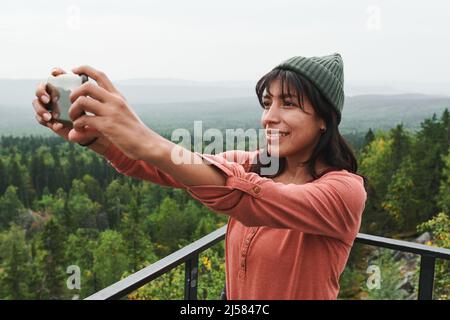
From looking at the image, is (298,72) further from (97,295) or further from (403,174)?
(403,174)

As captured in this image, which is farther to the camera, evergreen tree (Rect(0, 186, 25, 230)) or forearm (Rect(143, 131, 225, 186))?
evergreen tree (Rect(0, 186, 25, 230))

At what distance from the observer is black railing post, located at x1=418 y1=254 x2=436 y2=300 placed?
5.58ft

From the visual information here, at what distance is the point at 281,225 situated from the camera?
0.87m

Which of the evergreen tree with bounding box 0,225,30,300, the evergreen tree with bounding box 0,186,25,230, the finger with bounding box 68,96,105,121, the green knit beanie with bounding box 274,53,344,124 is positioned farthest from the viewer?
the evergreen tree with bounding box 0,186,25,230

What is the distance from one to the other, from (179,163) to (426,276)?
4.36ft

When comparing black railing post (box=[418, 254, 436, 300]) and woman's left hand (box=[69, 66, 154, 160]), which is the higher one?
woman's left hand (box=[69, 66, 154, 160])

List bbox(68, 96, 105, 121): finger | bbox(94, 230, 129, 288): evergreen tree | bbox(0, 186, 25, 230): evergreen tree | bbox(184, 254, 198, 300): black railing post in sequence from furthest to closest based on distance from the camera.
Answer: bbox(0, 186, 25, 230): evergreen tree, bbox(94, 230, 129, 288): evergreen tree, bbox(184, 254, 198, 300): black railing post, bbox(68, 96, 105, 121): finger

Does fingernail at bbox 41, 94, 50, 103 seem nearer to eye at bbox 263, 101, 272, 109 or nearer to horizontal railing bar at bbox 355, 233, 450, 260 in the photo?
eye at bbox 263, 101, 272, 109

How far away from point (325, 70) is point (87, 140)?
547 mm

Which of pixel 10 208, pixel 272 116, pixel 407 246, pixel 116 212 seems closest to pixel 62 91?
pixel 272 116

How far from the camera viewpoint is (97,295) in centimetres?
112

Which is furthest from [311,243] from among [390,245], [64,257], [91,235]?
[91,235]

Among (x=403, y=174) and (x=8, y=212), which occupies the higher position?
(x=403, y=174)

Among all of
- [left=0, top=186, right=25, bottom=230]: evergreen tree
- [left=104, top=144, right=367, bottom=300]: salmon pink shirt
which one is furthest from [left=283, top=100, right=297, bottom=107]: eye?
[left=0, top=186, right=25, bottom=230]: evergreen tree
